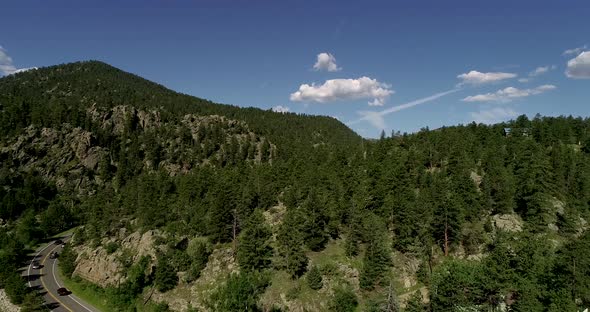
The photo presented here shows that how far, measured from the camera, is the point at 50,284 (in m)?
72.6

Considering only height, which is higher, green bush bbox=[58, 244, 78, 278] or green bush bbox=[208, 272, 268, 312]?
green bush bbox=[208, 272, 268, 312]

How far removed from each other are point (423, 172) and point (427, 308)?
43.2 metres

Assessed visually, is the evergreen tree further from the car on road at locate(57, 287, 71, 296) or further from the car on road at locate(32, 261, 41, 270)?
the car on road at locate(32, 261, 41, 270)

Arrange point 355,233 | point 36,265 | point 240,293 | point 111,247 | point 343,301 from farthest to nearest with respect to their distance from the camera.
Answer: point 36,265
point 111,247
point 355,233
point 343,301
point 240,293

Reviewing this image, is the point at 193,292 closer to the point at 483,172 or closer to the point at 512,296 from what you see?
the point at 512,296

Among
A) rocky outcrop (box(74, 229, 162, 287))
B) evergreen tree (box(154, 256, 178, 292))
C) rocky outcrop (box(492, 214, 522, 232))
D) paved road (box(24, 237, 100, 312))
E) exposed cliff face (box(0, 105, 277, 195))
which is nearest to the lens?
paved road (box(24, 237, 100, 312))

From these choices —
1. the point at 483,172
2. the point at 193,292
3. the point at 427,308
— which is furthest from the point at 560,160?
the point at 193,292

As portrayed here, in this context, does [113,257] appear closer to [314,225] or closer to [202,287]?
[202,287]

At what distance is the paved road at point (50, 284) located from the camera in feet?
207

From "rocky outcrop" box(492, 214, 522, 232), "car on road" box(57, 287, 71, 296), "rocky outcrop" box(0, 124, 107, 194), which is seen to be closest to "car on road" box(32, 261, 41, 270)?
"car on road" box(57, 287, 71, 296)

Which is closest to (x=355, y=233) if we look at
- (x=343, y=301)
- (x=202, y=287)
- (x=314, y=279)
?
(x=314, y=279)

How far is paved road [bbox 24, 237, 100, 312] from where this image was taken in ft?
207

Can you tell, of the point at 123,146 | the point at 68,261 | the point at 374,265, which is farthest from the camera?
the point at 123,146

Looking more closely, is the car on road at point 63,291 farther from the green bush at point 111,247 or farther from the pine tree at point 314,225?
the pine tree at point 314,225
